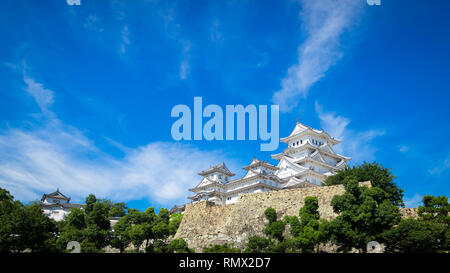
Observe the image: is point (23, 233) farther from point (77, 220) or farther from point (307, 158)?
point (307, 158)

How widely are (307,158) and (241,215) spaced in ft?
64.9

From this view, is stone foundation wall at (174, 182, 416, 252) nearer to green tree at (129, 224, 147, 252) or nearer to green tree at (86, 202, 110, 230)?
green tree at (129, 224, 147, 252)

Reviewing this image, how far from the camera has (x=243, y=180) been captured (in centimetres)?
Answer: 4569

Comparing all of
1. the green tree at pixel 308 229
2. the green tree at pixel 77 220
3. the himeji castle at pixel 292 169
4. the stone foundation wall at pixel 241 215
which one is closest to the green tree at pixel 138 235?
the stone foundation wall at pixel 241 215

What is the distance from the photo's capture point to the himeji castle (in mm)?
Answer: 42969

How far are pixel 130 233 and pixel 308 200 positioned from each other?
12822 millimetres

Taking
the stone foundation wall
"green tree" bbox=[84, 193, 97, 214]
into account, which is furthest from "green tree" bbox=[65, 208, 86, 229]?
the stone foundation wall

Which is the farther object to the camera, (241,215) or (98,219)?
(98,219)

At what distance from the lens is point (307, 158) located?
43781 mm

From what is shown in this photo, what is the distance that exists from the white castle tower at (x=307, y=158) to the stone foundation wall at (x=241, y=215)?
14329 millimetres

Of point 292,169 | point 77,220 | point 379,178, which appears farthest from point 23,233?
point 292,169
